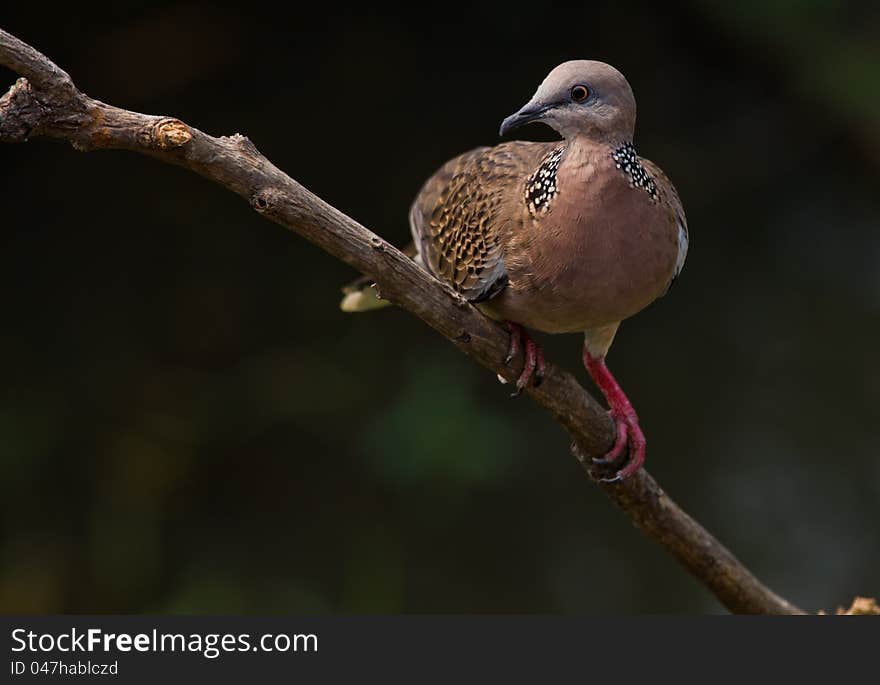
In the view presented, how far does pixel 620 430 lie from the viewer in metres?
2.41

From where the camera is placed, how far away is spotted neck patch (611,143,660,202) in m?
1.94

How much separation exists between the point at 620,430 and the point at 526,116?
0.82 metres

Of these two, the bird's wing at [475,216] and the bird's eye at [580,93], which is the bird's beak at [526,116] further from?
the bird's wing at [475,216]

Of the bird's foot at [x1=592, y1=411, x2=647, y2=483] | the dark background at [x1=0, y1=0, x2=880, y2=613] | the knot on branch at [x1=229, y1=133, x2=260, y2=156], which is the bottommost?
the bird's foot at [x1=592, y1=411, x2=647, y2=483]

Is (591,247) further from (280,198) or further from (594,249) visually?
(280,198)

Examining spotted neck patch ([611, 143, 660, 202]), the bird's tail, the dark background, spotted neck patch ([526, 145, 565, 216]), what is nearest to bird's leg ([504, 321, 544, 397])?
spotted neck patch ([526, 145, 565, 216])

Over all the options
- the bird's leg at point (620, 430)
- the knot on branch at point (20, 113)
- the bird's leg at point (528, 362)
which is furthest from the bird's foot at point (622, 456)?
the knot on branch at point (20, 113)

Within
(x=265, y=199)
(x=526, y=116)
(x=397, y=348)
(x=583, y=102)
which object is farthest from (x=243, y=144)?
(x=397, y=348)

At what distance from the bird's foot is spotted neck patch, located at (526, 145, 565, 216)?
→ 57cm

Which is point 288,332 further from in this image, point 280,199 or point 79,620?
point 280,199

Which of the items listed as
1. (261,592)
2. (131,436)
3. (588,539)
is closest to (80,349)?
(131,436)

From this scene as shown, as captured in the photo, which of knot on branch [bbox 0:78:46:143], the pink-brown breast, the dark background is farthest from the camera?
the dark background

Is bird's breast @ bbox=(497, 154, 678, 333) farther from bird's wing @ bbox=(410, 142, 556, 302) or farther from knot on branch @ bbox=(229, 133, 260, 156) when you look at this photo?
knot on branch @ bbox=(229, 133, 260, 156)

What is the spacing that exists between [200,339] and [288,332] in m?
0.32
